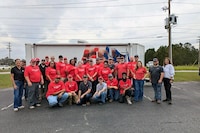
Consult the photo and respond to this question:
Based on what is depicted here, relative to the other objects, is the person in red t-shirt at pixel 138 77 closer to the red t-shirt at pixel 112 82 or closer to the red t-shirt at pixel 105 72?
the red t-shirt at pixel 112 82

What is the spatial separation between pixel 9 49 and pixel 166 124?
9927 cm

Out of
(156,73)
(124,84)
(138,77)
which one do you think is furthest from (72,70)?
(156,73)

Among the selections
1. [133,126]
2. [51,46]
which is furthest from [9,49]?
[133,126]

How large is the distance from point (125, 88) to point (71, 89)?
6.70 feet

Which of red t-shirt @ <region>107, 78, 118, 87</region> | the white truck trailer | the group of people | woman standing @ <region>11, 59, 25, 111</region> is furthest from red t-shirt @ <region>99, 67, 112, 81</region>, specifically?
woman standing @ <region>11, 59, 25, 111</region>

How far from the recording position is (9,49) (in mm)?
97312

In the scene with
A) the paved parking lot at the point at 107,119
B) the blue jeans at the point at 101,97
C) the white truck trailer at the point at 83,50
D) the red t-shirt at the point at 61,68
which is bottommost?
the paved parking lot at the point at 107,119

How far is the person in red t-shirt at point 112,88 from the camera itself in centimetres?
922

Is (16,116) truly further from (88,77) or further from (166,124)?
(166,124)

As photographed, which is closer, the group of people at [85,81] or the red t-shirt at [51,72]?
the group of people at [85,81]

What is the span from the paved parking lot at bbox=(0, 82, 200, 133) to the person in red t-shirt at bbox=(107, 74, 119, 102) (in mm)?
685

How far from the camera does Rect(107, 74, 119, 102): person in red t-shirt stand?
363 inches

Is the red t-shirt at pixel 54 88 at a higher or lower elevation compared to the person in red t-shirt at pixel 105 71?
lower

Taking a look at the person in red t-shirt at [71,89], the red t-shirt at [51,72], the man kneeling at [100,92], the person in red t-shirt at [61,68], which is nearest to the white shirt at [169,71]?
the man kneeling at [100,92]
